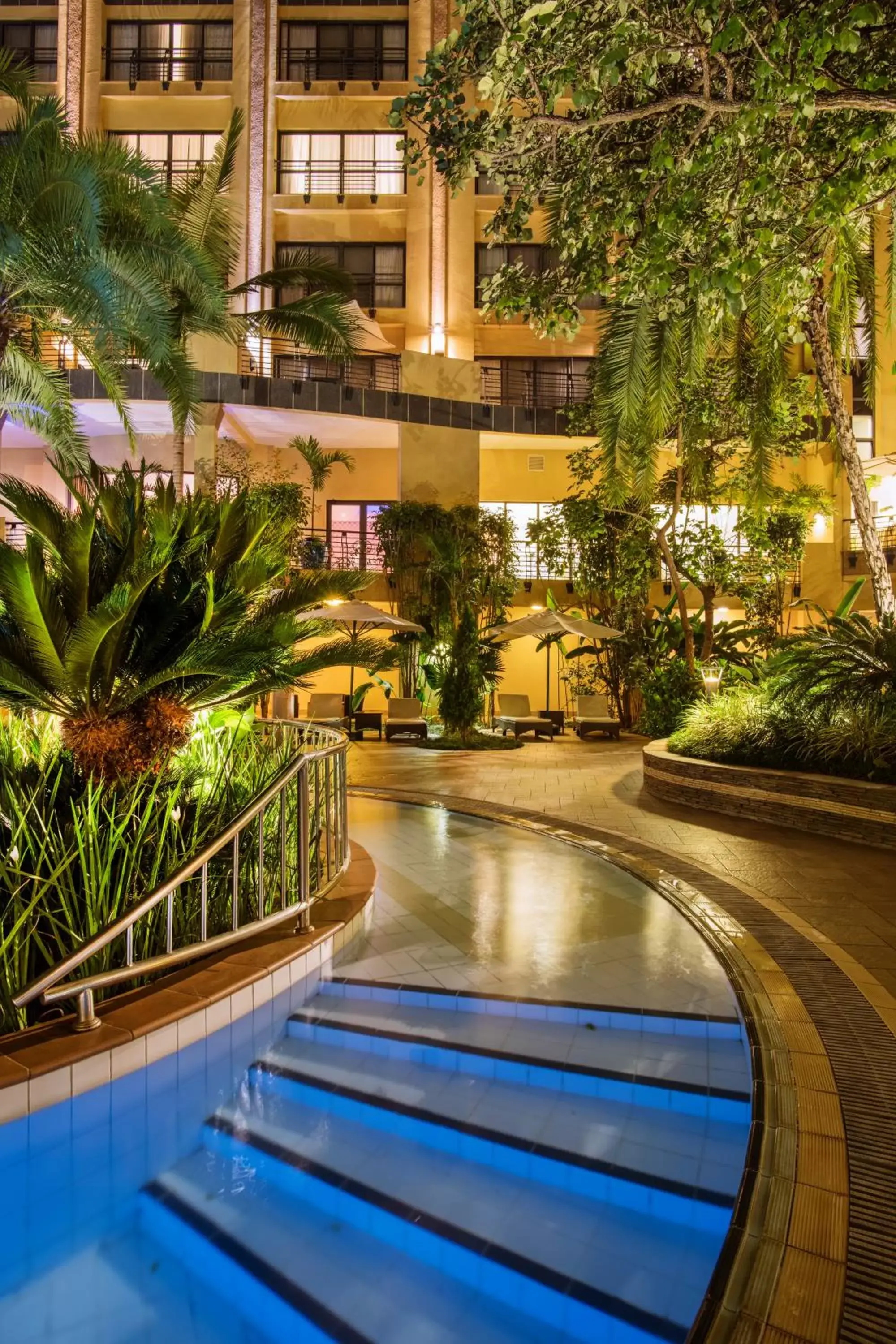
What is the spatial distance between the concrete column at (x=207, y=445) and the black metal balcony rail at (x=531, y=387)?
793 cm

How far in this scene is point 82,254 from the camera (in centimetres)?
969

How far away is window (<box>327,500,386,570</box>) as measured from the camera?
73.7ft

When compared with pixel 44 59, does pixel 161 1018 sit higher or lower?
lower

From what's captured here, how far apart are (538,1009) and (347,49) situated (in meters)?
27.2

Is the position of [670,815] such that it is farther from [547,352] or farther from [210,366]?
[547,352]

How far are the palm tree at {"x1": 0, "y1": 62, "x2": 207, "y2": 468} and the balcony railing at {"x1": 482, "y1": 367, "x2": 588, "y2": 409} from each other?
13.1 m

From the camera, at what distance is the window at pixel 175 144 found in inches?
927

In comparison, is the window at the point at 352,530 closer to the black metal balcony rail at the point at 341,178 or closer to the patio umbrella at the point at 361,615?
the patio umbrella at the point at 361,615

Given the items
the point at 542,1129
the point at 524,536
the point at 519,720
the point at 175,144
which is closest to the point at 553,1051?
the point at 542,1129

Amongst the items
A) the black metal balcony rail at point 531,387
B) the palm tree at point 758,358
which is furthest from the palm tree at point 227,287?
the black metal balcony rail at point 531,387

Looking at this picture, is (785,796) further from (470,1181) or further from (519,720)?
(519,720)

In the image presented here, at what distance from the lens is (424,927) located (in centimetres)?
548

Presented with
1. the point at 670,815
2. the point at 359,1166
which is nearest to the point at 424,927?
the point at 359,1166

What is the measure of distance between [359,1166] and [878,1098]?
1.96 meters
